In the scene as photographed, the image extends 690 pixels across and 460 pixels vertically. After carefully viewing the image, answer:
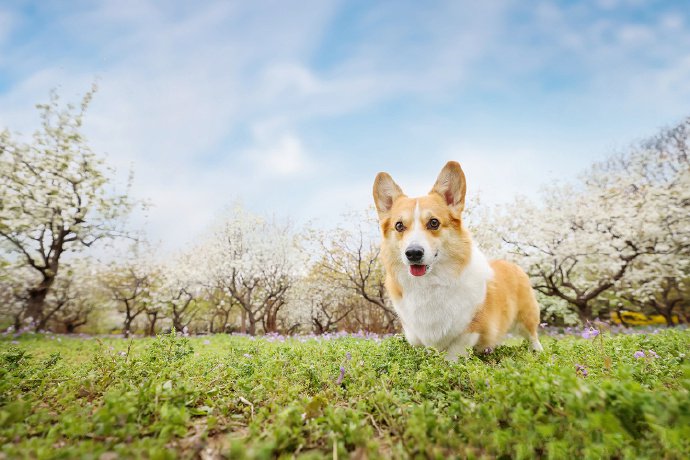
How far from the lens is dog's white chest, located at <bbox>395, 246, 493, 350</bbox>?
11.6ft

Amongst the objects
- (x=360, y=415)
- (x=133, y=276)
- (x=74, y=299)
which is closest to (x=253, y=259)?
(x=133, y=276)

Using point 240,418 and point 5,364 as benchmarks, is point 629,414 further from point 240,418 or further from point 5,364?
point 5,364

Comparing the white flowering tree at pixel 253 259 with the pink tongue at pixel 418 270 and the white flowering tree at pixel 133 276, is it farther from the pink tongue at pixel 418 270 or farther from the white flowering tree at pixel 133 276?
the pink tongue at pixel 418 270

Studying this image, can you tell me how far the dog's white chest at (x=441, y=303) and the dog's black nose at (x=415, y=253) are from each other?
33cm

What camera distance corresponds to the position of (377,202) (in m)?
4.36

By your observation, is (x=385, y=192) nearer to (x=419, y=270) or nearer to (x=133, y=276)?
(x=419, y=270)

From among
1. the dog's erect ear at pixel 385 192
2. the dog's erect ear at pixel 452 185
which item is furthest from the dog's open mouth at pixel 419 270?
the dog's erect ear at pixel 385 192

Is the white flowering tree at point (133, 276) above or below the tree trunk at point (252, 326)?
above

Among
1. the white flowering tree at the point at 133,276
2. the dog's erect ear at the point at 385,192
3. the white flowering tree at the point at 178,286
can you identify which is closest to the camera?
the dog's erect ear at the point at 385,192

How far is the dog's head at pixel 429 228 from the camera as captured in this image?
11.6 ft

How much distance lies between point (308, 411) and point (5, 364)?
10.9 ft

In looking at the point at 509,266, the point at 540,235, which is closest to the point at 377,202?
the point at 509,266

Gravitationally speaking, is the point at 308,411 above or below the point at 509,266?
below

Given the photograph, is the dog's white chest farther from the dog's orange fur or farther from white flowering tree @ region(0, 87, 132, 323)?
white flowering tree @ region(0, 87, 132, 323)
